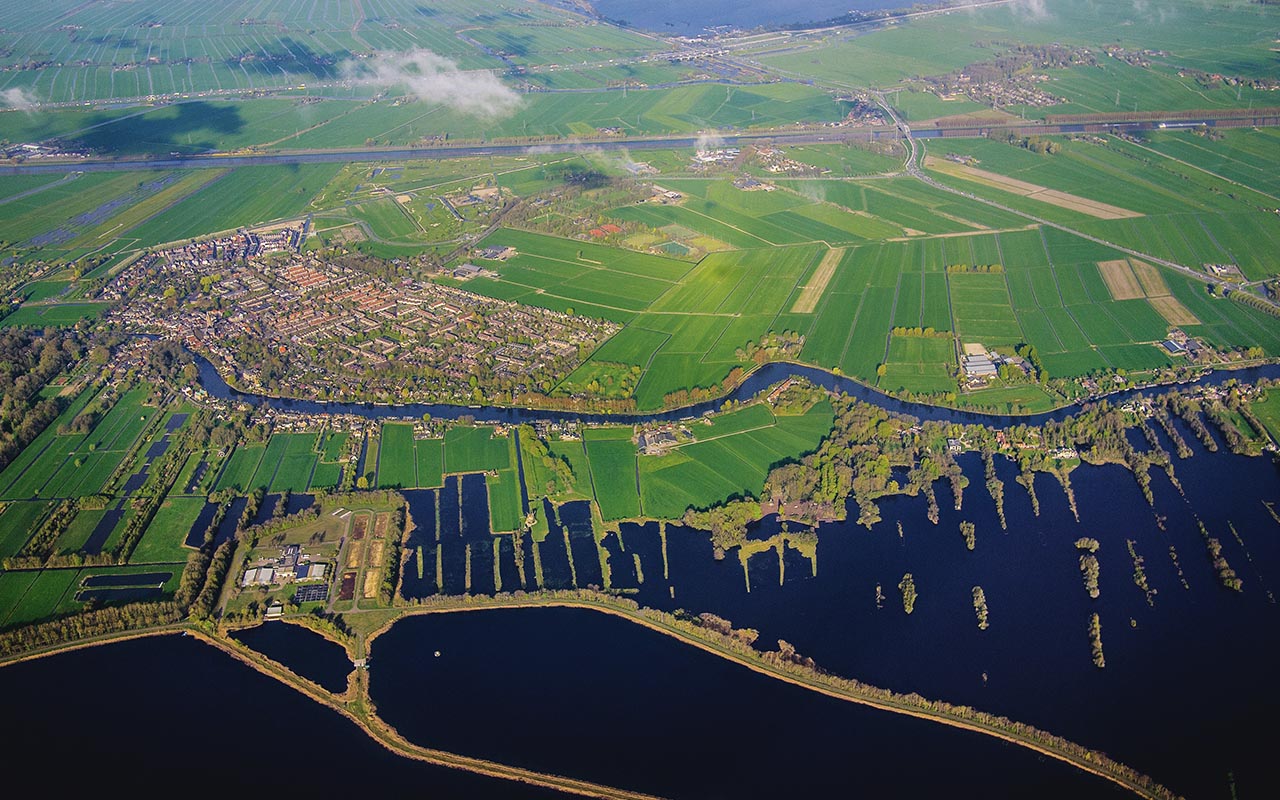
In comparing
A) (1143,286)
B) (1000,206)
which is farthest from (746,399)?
(1000,206)

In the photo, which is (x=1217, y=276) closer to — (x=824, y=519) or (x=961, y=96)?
(x=824, y=519)

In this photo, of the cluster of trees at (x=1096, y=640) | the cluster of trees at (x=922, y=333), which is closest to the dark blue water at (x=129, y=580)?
the cluster of trees at (x=1096, y=640)

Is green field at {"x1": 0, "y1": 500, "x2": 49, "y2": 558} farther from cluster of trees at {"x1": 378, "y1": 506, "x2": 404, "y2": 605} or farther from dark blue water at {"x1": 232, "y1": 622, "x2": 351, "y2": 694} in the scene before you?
cluster of trees at {"x1": 378, "y1": 506, "x2": 404, "y2": 605}

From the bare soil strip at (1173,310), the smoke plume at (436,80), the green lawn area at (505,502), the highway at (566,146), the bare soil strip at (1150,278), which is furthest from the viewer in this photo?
the smoke plume at (436,80)

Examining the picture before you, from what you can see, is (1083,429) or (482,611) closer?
(482,611)

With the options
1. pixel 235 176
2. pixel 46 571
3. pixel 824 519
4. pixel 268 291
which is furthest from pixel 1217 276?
pixel 235 176

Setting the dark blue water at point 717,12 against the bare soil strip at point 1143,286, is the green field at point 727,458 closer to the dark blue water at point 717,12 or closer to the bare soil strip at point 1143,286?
the bare soil strip at point 1143,286
